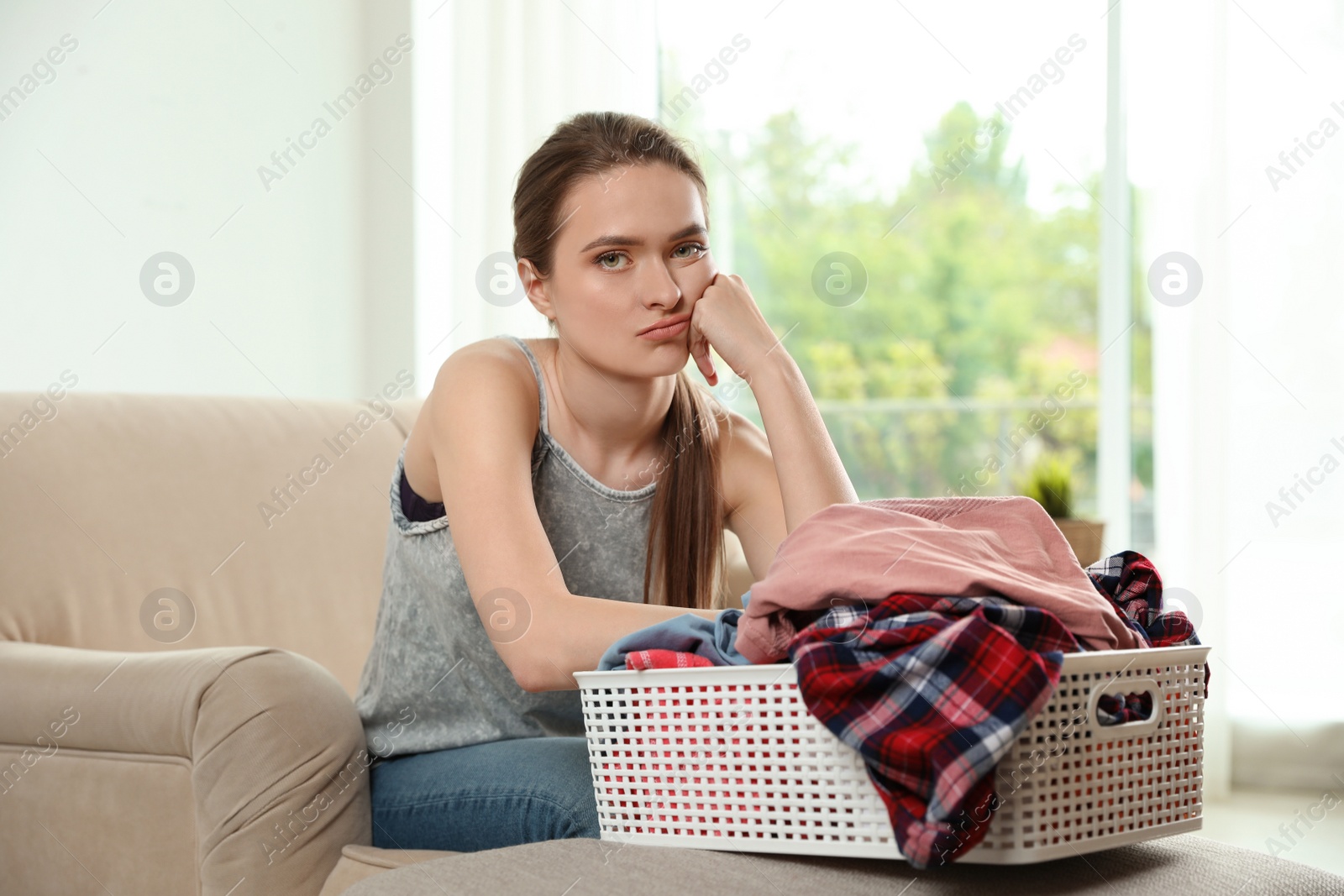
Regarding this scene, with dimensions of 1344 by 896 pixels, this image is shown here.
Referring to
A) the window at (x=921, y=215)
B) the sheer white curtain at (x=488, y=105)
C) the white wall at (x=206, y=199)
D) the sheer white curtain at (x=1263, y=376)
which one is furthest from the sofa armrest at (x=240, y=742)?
the sheer white curtain at (x=1263, y=376)

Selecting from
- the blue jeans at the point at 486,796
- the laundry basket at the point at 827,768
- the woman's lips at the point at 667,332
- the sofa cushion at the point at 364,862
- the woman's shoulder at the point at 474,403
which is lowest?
the sofa cushion at the point at 364,862

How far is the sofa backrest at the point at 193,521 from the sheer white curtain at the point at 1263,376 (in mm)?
1978

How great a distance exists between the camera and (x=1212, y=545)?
107 inches

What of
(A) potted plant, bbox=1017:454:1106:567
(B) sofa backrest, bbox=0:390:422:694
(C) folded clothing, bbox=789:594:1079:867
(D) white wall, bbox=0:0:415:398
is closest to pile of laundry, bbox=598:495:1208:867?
(C) folded clothing, bbox=789:594:1079:867

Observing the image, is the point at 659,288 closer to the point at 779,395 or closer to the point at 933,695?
the point at 779,395

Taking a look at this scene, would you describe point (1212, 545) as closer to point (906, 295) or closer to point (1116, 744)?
point (1116, 744)

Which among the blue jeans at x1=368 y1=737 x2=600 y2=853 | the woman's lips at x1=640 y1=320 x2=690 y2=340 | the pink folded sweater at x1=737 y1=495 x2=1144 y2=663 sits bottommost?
the blue jeans at x1=368 y1=737 x2=600 y2=853

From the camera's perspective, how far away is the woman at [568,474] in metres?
1.14

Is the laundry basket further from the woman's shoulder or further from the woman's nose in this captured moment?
the woman's nose

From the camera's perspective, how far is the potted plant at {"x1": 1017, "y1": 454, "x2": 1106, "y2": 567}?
2236 millimetres

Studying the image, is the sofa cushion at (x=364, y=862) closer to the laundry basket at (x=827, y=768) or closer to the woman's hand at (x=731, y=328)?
the laundry basket at (x=827, y=768)

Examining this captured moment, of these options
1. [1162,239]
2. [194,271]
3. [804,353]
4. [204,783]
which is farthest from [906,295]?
[204,783]

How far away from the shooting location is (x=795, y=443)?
1.24 meters

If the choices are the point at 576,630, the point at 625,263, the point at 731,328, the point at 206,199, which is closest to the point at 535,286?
the point at 625,263
